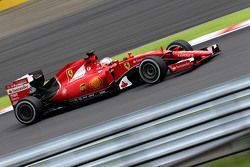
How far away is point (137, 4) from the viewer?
17734 millimetres

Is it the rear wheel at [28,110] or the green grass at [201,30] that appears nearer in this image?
the rear wheel at [28,110]

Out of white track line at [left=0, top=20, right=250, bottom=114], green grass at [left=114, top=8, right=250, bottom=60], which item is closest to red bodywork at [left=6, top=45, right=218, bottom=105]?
white track line at [left=0, top=20, right=250, bottom=114]

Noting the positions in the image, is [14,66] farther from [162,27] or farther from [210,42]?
[210,42]

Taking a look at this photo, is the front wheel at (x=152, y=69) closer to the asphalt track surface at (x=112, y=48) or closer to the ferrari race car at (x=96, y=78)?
the ferrari race car at (x=96, y=78)

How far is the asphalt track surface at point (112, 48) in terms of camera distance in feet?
28.8

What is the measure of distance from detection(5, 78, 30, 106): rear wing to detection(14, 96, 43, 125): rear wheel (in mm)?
413

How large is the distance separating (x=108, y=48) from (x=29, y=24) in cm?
627

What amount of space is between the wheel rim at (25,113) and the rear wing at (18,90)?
1.45 ft

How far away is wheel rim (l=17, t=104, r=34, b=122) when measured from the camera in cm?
1001

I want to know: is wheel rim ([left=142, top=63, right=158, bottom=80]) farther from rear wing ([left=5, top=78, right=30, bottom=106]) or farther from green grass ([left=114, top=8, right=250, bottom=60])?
green grass ([left=114, top=8, right=250, bottom=60])

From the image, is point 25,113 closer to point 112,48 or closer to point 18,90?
point 18,90

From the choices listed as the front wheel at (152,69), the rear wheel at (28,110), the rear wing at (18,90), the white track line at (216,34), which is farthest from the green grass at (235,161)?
the white track line at (216,34)

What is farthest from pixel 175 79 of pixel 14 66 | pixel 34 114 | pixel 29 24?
pixel 29 24

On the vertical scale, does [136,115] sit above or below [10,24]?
below
